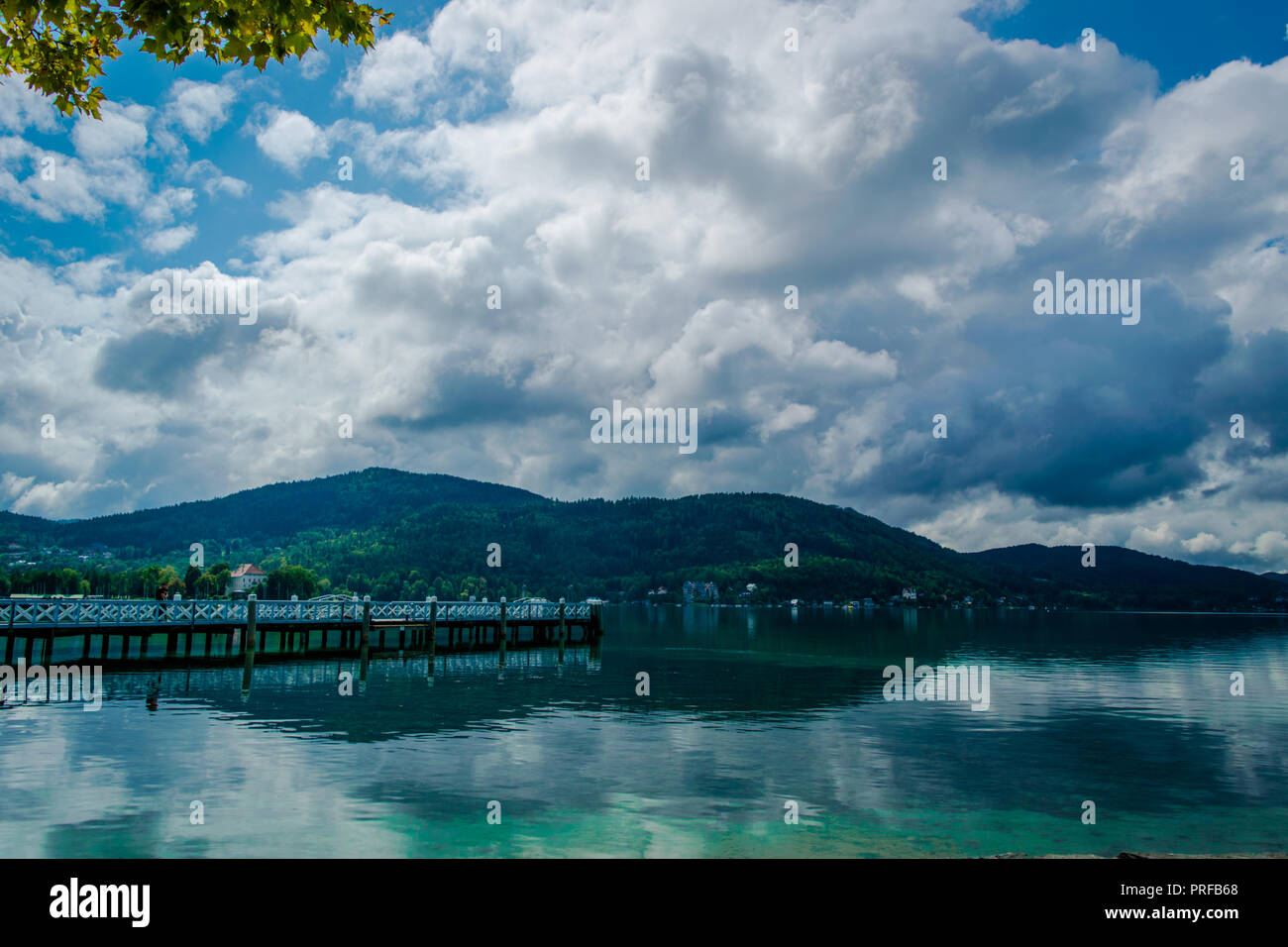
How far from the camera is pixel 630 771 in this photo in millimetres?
25766

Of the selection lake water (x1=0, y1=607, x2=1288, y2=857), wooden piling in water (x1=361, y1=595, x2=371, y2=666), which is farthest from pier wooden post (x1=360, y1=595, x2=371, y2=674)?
lake water (x1=0, y1=607, x2=1288, y2=857)

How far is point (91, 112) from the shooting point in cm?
1029

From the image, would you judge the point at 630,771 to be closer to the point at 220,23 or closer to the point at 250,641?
the point at 220,23

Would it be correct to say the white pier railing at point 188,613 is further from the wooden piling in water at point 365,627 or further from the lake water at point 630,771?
the wooden piling in water at point 365,627

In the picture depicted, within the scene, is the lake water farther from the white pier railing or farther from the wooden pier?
the white pier railing

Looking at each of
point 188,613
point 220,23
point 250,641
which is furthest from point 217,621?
point 220,23

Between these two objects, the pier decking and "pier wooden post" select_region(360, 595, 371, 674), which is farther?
"pier wooden post" select_region(360, 595, 371, 674)

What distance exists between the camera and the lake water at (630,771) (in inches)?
747

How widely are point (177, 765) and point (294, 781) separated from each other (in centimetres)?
455

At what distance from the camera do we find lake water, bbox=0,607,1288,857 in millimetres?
18984
